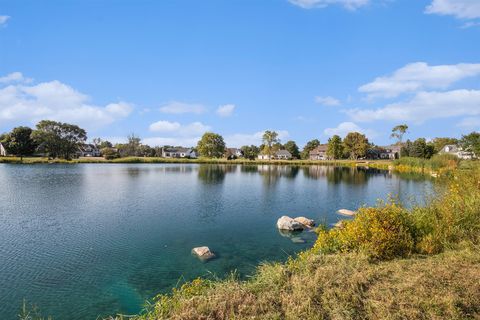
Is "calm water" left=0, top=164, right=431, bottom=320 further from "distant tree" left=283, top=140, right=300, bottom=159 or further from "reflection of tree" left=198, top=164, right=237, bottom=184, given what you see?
"distant tree" left=283, top=140, right=300, bottom=159

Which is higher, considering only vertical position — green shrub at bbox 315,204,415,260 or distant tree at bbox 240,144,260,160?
distant tree at bbox 240,144,260,160

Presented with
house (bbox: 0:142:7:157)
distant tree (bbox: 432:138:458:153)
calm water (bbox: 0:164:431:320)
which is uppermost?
distant tree (bbox: 432:138:458:153)

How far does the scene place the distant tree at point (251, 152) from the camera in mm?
156875

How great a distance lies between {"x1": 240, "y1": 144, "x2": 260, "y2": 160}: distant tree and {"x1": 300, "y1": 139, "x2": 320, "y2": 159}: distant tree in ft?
88.1

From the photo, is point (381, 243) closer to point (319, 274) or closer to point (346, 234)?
point (346, 234)

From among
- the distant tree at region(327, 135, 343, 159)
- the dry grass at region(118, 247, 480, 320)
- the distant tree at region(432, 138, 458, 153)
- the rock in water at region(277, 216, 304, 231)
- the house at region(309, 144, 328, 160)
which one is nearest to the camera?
the dry grass at region(118, 247, 480, 320)

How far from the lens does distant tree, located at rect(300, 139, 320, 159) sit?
166 metres

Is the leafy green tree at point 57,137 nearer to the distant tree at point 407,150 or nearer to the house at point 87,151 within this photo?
the house at point 87,151

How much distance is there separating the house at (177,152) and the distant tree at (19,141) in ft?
212

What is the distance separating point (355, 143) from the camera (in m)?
128

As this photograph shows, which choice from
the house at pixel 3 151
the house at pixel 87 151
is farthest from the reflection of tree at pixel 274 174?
the house at pixel 87 151

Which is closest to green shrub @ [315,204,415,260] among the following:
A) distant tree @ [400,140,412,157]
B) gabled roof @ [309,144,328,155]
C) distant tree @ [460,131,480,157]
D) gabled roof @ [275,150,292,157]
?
distant tree @ [460,131,480,157]

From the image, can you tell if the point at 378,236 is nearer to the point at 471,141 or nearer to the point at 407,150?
the point at 471,141

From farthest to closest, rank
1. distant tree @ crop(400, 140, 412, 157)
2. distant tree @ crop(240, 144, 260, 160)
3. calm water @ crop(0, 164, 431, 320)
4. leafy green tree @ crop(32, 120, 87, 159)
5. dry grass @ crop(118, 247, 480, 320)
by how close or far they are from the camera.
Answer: distant tree @ crop(240, 144, 260, 160) < distant tree @ crop(400, 140, 412, 157) < leafy green tree @ crop(32, 120, 87, 159) < calm water @ crop(0, 164, 431, 320) < dry grass @ crop(118, 247, 480, 320)
